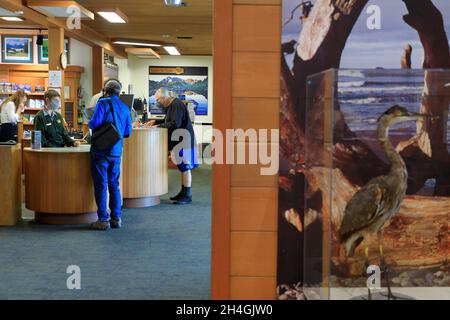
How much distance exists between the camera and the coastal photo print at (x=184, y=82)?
19297 millimetres

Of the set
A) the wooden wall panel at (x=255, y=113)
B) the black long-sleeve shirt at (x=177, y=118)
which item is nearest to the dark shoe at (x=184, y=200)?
the black long-sleeve shirt at (x=177, y=118)

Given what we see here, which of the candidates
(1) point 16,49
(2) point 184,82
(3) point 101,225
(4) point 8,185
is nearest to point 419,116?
(3) point 101,225

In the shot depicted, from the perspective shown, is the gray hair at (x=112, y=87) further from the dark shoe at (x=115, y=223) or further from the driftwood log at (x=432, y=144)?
the driftwood log at (x=432, y=144)

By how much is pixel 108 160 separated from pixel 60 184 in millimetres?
604

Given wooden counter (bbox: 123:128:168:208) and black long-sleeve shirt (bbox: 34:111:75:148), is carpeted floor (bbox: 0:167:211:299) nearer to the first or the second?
wooden counter (bbox: 123:128:168:208)

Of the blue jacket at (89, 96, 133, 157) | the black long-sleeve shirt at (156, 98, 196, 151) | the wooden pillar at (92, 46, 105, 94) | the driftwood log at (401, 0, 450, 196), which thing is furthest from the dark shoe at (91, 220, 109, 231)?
the wooden pillar at (92, 46, 105, 94)

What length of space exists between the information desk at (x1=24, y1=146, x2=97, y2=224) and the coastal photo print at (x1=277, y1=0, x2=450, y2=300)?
154 inches

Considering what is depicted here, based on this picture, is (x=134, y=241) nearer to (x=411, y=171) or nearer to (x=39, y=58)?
(x=411, y=171)

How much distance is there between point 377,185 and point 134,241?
146 inches

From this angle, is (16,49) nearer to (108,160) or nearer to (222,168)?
(108,160)

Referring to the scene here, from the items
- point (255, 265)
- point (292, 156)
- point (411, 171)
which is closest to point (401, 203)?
point (411, 171)

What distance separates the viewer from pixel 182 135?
324 inches

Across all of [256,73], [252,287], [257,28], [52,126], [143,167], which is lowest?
[252,287]

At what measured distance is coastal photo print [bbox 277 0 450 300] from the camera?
245 centimetres
